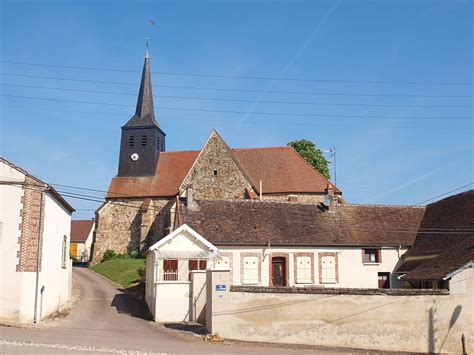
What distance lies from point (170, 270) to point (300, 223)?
807cm

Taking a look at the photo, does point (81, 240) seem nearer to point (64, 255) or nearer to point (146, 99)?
point (146, 99)

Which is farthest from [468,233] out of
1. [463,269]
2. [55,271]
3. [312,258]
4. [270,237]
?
[55,271]

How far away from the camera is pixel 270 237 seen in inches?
1014

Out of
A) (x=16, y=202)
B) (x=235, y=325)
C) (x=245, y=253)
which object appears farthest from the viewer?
(x=245, y=253)

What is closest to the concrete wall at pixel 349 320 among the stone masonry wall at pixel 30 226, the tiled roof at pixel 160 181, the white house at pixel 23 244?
the white house at pixel 23 244

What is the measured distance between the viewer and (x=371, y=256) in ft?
87.2

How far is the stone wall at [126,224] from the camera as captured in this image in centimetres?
4453

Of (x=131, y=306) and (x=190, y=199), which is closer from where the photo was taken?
(x=131, y=306)

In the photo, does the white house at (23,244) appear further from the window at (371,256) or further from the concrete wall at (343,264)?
the window at (371,256)

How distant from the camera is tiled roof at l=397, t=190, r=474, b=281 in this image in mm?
20181

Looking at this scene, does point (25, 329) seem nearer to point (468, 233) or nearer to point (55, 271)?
point (55, 271)

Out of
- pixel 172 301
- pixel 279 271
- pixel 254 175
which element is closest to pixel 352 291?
pixel 172 301

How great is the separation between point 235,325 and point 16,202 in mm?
9059

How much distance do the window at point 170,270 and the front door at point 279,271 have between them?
5.34m
